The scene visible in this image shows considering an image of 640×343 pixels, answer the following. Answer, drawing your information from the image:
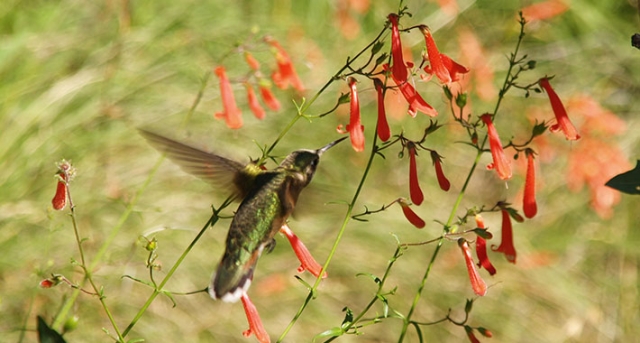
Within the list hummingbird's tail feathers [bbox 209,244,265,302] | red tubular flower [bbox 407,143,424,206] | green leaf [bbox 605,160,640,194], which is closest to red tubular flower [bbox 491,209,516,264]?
red tubular flower [bbox 407,143,424,206]

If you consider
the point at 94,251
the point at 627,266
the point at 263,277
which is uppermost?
the point at 94,251

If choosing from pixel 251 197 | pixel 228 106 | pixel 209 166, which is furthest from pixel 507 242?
pixel 228 106

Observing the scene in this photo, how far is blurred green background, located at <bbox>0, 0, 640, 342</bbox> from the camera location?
437cm

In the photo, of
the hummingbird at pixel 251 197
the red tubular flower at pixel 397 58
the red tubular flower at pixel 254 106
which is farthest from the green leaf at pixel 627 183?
the red tubular flower at pixel 254 106

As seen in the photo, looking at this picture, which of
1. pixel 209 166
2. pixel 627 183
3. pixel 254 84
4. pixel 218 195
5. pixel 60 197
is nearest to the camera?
pixel 627 183

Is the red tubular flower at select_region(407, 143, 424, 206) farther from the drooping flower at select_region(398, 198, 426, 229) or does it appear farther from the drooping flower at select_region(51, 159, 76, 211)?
the drooping flower at select_region(51, 159, 76, 211)

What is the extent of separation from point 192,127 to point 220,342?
4.95ft

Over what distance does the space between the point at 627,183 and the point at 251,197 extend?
41.5 inches

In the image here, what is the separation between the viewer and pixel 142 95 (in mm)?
5285

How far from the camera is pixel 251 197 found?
253 centimetres

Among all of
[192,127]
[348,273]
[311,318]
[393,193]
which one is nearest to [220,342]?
[311,318]

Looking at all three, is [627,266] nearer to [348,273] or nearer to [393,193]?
[393,193]

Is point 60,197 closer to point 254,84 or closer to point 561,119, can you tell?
point 254,84

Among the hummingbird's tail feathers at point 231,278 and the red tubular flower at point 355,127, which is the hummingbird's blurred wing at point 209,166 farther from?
the red tubular flower at point 355,127
